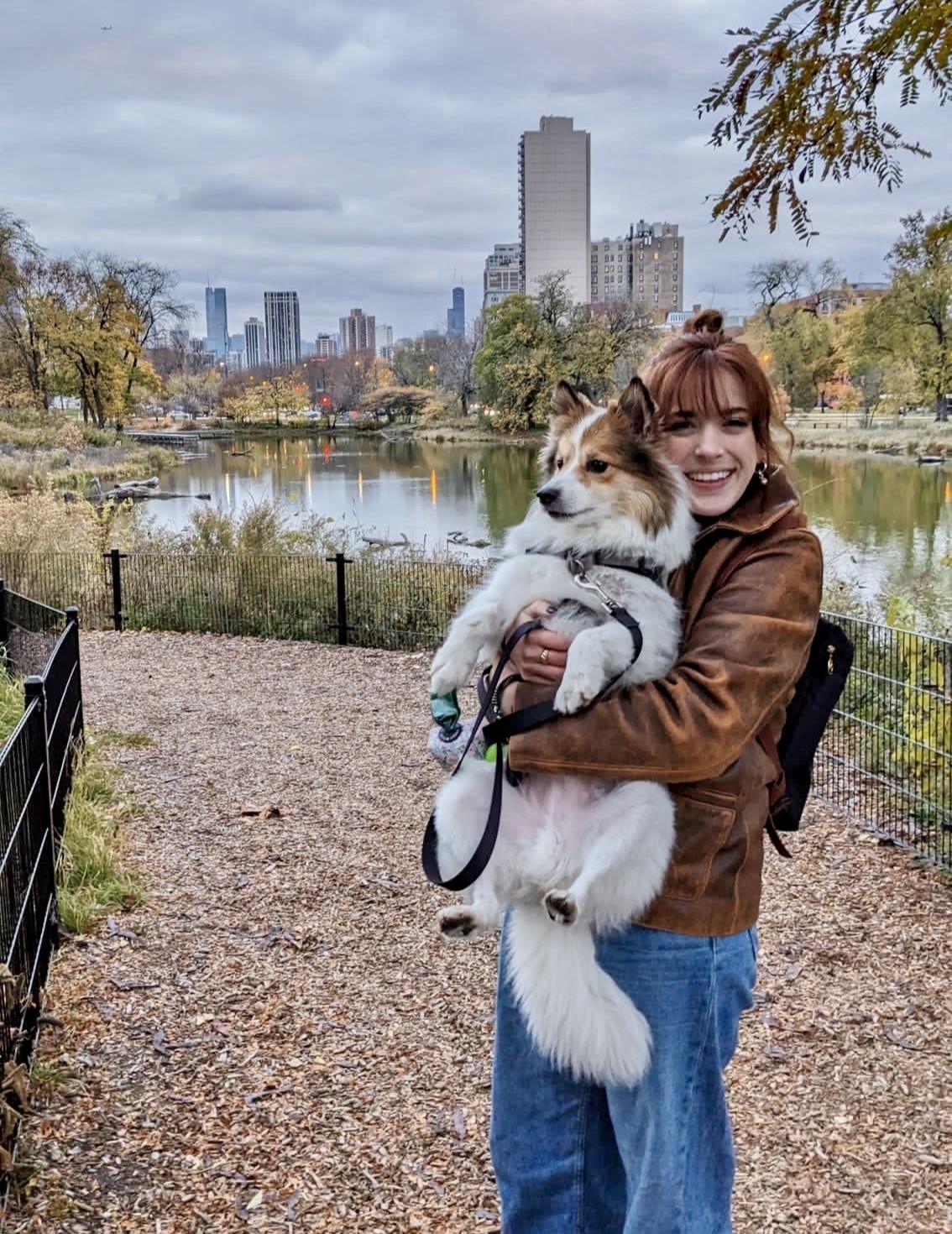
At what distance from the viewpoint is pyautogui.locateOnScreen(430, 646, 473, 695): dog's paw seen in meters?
2.08

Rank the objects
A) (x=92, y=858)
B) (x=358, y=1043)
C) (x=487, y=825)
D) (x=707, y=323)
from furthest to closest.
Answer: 1. (x=92, y=858)
2. (x=358, y=1043)
3. (x=707, y=323)
4. (x=487, y=825)

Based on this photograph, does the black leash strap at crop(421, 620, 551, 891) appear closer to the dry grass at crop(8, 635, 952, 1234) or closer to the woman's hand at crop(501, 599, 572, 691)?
the woman's hand at crop(501, 599, 572, 691)

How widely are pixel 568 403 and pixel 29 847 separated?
9.88ft

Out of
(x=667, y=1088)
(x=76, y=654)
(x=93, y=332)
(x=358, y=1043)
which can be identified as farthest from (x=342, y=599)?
(x=93, y=332)

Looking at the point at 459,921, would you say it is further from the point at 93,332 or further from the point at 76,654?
the point at 93,332

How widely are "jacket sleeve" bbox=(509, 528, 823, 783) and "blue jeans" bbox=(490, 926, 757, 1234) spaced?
35 centimetres

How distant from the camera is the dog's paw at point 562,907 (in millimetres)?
1753

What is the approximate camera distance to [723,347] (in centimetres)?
195

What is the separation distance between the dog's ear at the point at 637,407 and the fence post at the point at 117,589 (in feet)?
35.1

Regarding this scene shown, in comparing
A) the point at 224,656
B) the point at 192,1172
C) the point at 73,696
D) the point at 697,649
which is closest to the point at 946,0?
the point at 697,649

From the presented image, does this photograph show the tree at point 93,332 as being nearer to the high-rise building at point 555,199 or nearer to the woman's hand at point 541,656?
the woman's hand at point 541,656

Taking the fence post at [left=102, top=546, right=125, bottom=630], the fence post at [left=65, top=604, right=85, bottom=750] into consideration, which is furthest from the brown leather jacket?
the fence post at [left=102, top=546, right=125, bottom=630]

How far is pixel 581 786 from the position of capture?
6.21ft

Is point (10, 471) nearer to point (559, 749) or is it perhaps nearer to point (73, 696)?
point (73, 696)
